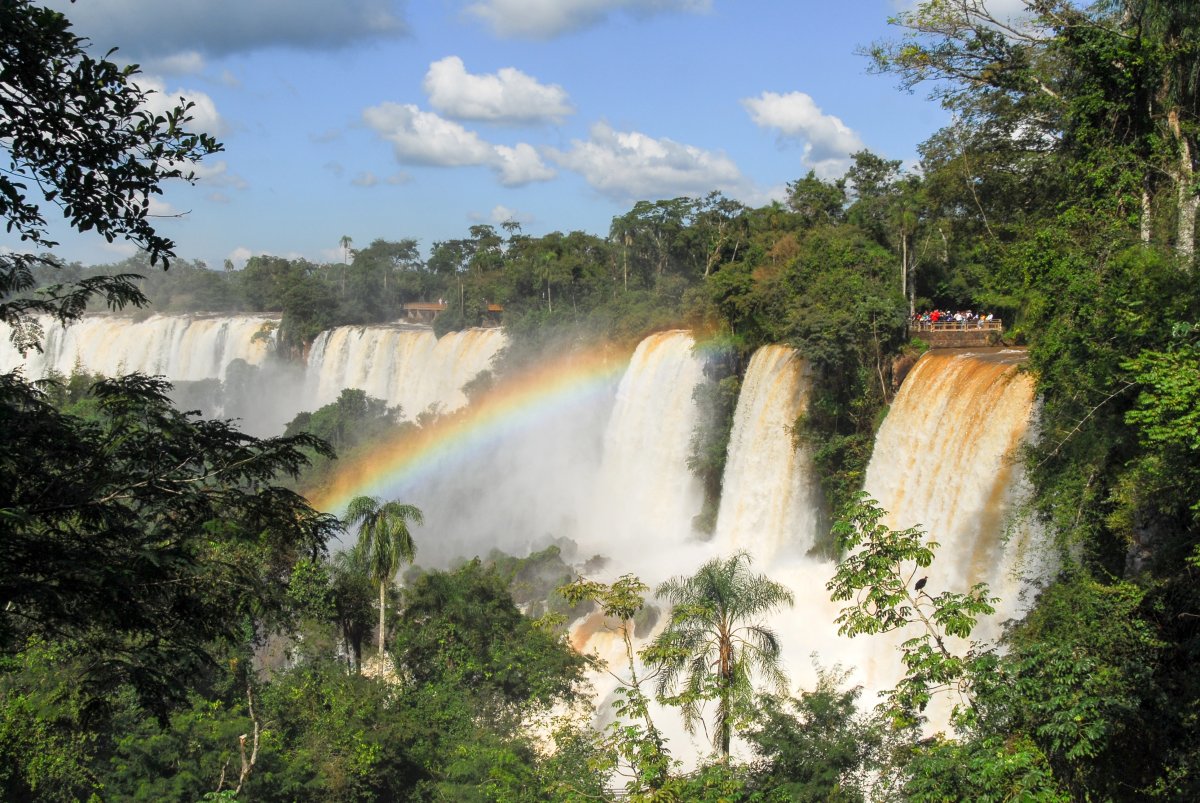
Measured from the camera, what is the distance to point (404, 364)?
130ft

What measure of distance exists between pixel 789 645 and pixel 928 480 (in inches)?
158

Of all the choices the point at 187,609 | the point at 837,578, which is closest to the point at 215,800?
the point at 187,609

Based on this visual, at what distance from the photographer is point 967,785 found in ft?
21.8

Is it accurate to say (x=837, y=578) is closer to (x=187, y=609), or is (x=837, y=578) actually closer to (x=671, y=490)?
(x=187, y=609)

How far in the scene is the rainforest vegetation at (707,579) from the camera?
4.74 metres

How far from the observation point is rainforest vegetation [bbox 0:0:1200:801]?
474cm

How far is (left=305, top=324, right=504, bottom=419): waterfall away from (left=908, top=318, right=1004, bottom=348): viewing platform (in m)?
20.9

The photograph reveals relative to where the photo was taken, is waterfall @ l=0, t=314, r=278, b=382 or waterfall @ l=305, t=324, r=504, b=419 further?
waterfall @ l=0, t=314, r=278, b=382

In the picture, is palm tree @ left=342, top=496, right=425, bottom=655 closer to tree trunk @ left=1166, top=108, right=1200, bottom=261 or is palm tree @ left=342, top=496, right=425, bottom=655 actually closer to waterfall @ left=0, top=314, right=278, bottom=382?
tree trunk @ left=1166, top=108, right=1200, bottom=261

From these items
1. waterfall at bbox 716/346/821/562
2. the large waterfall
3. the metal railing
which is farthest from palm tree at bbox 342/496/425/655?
the metal railing

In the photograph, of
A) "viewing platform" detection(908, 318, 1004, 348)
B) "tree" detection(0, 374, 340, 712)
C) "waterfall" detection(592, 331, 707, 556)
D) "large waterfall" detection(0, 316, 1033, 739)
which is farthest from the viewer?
"waterfall" detection(592, 331, 707, 556)

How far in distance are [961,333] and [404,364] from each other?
1011 inches

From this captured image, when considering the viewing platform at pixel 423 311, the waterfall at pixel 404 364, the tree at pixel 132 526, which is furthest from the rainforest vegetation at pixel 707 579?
the viewing platform at pixel 423 311

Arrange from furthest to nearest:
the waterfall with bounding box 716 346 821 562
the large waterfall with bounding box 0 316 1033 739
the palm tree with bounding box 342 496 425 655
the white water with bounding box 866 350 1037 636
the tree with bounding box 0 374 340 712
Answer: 1. the waterfall with bounding box 716 346 821 562
2. the palm tree with bounding box 342 496 425 655
3. the large waterfall with bounding box 0 316 1033 739
4. the white water with bounding box 866 350 1037 636
5. the tree with bounding box 0 374 340 712
